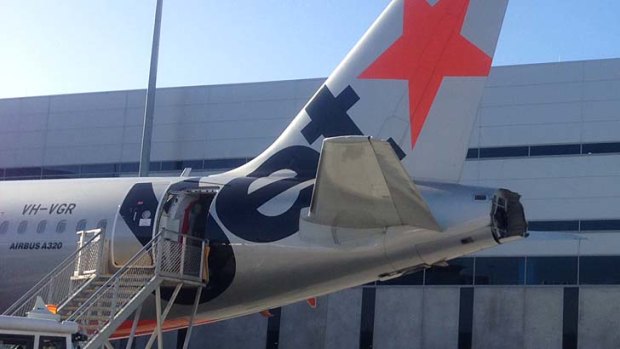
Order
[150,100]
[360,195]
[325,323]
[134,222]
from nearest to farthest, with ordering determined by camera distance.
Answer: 1. [360,195]
2. [134,222]
3. [150,100]
4. [325,323]

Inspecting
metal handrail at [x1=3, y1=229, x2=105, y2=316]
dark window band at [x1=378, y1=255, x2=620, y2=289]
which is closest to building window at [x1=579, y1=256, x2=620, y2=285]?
dark window band at [x1=378, y1=255, x2=620, y2=289]

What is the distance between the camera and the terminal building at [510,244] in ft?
98.3

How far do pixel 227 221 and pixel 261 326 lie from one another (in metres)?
18.1

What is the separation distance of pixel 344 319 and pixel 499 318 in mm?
5571

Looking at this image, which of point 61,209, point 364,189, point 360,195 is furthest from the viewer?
point 61,209

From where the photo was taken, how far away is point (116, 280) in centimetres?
1611

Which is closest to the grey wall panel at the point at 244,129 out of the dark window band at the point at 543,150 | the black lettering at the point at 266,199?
the dark window band at the point at 543,150

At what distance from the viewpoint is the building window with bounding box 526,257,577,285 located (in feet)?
98.9

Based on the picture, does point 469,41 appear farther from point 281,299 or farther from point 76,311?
point 76,311

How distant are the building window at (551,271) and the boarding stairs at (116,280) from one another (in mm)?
16791

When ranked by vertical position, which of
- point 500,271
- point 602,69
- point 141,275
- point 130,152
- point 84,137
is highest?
point 602,69

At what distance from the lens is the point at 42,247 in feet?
61.0

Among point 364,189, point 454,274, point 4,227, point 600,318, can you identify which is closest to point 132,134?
point 454,274

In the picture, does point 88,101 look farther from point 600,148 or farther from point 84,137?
point 600,148
